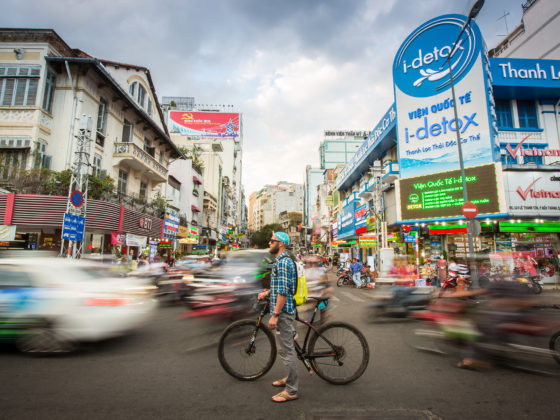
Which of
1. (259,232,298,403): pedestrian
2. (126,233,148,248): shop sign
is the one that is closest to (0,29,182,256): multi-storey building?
(126,233,148,248): shop sign

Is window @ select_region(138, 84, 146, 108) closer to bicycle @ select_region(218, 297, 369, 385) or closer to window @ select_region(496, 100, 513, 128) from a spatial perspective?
bicycle @ select_region(218, 297, 369, 385)

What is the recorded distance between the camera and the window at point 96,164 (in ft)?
58.4

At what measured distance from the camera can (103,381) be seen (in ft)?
12.8

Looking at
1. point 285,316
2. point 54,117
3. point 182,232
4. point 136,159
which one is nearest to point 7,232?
point 54,117

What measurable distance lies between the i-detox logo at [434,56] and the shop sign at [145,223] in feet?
68.9

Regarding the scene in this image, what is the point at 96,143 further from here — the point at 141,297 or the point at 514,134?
the point at 514,134

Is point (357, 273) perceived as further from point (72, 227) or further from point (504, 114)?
point (504, 114)

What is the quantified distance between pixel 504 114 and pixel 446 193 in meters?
8.58

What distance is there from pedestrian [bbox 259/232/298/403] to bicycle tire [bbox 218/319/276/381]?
0.33m

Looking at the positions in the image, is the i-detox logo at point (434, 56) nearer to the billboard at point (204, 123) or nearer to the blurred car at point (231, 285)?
the blurred car at point (231, 285)

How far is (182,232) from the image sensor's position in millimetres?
32312

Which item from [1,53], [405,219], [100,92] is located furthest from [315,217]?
[1,53]

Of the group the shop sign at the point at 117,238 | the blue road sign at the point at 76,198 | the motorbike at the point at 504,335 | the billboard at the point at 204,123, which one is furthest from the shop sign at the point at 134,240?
the billboard at the point at 204,123

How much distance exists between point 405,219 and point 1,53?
25210 millimetres
